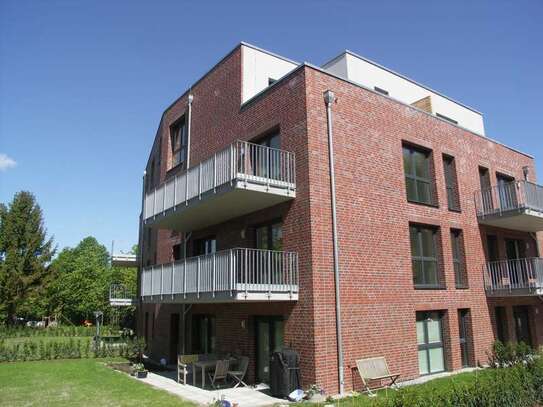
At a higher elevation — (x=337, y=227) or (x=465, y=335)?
(x=337, y=227)

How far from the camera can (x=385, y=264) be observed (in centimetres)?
1199

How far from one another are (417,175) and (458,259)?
326 centimetres

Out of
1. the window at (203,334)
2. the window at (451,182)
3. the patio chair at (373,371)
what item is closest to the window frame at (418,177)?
the window at (451,182)

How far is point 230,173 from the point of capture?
10797mm

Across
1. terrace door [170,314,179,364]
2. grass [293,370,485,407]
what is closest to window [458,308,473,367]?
grass [293,370,485,407]

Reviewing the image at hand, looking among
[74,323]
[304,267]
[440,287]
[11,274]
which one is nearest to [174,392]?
[304,267]

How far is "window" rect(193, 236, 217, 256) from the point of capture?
598 inches

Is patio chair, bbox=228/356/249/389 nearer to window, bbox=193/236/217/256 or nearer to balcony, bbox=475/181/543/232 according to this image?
window, bbox=193/236/217/256

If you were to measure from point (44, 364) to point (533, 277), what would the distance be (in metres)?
18.8

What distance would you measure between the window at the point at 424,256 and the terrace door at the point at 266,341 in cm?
441

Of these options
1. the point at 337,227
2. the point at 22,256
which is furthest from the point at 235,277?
the point at 22,256

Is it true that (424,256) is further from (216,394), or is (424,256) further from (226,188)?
(216,394)

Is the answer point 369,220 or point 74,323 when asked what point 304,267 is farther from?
point 74,323

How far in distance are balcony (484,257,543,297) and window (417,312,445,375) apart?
282cm
